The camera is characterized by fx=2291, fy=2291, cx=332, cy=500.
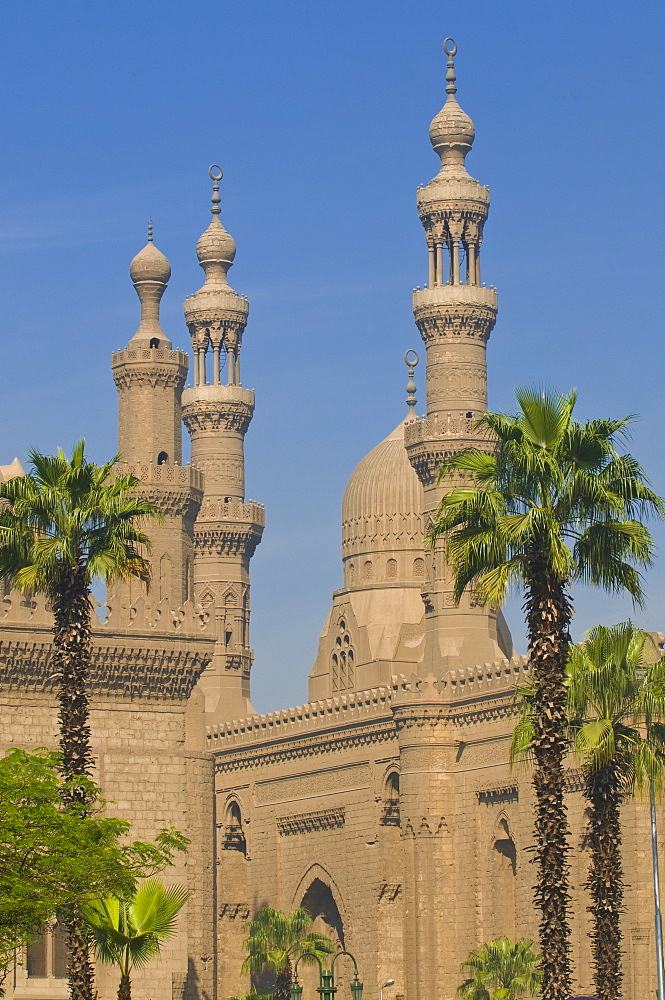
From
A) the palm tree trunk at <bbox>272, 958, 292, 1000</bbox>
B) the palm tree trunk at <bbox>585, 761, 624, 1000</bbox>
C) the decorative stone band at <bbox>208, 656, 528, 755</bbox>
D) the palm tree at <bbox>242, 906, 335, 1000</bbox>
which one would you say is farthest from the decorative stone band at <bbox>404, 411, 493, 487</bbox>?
the palm tree trunk at <bbox>585, 761, 624, 1000</bbox>

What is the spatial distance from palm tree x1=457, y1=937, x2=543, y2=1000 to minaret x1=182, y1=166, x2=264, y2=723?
1071 inches

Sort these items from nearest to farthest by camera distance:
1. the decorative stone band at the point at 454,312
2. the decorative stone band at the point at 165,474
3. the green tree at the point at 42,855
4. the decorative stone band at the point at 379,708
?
the green tree at the point at 42,855 → the decorative stone band at the point at 379,708 → the decorative stone band at the point at 165,474 → the decorative stone band at the point at 454,312

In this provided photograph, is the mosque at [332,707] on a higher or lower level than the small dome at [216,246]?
lower

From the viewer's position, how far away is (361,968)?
71.6 m

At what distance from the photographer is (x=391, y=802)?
71.6m

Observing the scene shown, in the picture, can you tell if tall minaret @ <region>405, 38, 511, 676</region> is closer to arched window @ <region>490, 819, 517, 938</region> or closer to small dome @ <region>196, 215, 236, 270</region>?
arched window @ <region>490, 819, 517, 938</region>

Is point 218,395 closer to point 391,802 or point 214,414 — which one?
point 214,414

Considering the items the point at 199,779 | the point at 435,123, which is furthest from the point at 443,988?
the point at 435,123

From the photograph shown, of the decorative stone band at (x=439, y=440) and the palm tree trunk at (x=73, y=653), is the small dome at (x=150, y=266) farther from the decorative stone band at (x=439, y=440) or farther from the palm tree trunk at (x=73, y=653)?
the palm tree trunk at (x=73, y=653)

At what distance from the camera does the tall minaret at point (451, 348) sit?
71.1m

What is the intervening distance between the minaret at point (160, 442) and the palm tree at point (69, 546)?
3736 cm

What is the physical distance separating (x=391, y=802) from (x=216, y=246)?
1061 inches

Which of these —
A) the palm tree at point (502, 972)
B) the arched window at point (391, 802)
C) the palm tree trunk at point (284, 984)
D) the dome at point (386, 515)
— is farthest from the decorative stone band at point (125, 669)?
the dome at point (386, 515)

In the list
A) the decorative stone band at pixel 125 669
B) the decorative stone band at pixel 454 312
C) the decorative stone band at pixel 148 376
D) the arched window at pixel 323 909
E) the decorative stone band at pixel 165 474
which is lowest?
the arched window at pixel 323 909
